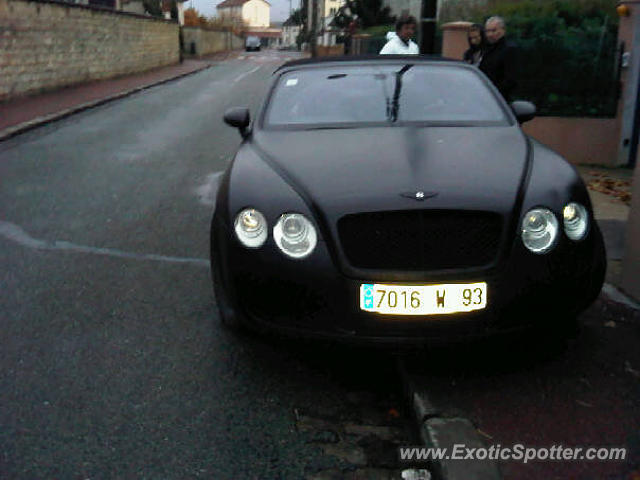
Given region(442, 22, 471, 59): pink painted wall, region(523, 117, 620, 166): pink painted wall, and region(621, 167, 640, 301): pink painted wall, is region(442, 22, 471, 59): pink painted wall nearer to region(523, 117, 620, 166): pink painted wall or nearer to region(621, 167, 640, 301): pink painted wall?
region(523, 117, 620, 166): pink painted wall

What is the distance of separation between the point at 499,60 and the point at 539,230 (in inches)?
187

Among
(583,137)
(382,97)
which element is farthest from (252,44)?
(382,97)

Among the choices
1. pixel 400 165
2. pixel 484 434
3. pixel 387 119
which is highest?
pixel 387 119

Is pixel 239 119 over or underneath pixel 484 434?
over

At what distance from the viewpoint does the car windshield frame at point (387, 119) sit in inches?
185

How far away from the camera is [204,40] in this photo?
54312mm

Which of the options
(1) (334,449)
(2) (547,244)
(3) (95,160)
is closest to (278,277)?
(1) (334,449)

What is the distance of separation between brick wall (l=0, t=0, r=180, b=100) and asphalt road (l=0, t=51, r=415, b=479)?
458 inches

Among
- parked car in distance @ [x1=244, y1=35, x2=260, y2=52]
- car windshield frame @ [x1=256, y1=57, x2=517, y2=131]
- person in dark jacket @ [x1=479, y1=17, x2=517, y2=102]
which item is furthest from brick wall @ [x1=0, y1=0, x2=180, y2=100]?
parked car in distance @ [x1=244, y1=35, x2=260, y2=52]

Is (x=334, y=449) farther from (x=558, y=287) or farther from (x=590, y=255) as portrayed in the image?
(x=590, y=255)

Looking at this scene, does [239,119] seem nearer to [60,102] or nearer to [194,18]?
[60,102]

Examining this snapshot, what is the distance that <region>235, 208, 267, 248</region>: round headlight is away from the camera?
3500 mm

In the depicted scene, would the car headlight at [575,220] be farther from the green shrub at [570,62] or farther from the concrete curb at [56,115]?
the concrete curb at [56,115]

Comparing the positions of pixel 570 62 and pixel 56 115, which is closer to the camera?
pixel 570 62
